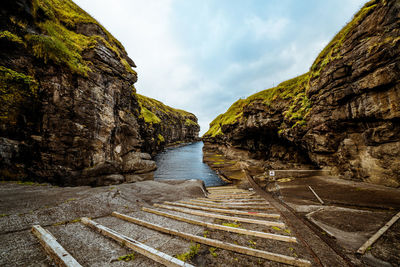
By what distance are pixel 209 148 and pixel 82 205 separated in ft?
171

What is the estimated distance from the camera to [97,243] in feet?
10.8

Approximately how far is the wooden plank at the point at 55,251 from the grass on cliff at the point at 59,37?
16384mm

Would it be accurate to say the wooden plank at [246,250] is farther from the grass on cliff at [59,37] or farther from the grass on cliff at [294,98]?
the grass on cliff at [294,98]

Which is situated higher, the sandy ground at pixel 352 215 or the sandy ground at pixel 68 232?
the sandy ground at pixel 68 232

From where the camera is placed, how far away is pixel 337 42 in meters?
14.8

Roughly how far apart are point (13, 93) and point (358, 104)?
29.1m

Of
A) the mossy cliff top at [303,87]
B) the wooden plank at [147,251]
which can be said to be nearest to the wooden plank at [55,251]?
the wooden plank at [147,251]

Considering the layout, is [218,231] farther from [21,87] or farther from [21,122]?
[21,87]

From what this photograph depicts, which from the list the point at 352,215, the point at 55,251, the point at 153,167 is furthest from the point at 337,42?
the point at 153,167

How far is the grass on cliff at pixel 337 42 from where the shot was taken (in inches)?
469

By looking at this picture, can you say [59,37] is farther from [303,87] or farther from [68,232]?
[303,87]

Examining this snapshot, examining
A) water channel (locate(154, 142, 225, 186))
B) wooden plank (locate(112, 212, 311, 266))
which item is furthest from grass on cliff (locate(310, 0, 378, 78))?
water channel (locate(154, 142, 225, 186))

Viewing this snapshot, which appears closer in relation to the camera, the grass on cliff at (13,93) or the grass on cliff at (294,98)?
the grass on cliff at (13,93)

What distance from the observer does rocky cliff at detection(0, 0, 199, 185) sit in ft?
34.3
